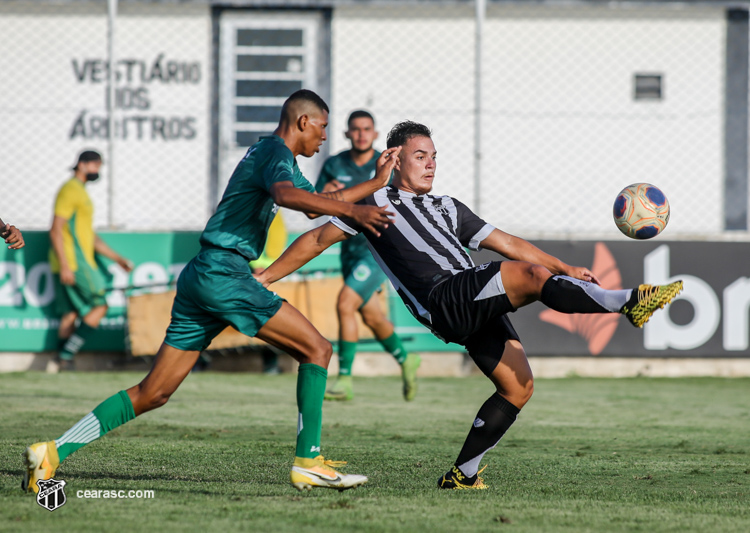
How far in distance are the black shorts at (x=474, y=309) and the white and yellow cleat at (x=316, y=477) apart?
2.66ft

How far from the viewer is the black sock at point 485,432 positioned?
4.61 metres

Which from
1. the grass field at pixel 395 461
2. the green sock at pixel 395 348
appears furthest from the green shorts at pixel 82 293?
the green sock at pixel 395 348

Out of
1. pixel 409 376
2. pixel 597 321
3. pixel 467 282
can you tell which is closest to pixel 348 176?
pixel 409 376

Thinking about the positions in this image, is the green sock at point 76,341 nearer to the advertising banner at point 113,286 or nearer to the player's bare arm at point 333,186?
the advertising banner at point 113,286

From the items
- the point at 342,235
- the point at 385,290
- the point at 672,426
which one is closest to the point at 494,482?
the point at 342,235

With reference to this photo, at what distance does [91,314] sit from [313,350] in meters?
6.56

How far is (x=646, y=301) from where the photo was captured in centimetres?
401

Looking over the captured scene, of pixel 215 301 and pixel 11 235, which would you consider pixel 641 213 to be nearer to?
pixel 215 301

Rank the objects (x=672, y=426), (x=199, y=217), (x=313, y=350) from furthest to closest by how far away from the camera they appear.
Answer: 1. (x=199, y=217)
2. (x=672, y=426)
3. (x=313, y=350)

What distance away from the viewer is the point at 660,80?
1541cm

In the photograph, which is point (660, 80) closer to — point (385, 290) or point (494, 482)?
point (385, 290)

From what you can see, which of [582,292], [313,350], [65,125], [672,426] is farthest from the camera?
[65,125]

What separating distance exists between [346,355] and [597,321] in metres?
3.54

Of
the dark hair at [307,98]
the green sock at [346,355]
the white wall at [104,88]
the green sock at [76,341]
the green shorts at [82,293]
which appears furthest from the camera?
the white wall at [104,88]
